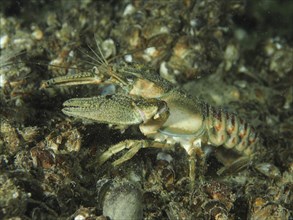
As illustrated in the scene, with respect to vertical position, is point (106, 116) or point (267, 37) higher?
point (106, 116)

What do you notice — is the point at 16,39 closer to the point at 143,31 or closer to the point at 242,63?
the point at 143,31

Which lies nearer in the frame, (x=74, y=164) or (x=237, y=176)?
(x=74, y=164)

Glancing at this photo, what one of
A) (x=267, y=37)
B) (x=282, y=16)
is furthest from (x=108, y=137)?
(x=282, y=16)

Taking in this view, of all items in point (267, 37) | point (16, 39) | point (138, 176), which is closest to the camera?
point (138, 176)

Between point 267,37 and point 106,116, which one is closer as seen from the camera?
point 106,116

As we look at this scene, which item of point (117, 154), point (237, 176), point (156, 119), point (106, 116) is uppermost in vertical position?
point (106, 116)

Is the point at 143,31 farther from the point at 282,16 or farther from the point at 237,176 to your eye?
the point at 282,16

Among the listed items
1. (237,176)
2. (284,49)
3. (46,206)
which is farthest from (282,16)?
(46,206)

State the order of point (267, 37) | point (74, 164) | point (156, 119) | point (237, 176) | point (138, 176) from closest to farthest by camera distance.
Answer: point (74, 164), point (138, 176), point (156, 119), point (237, 176), point (267, 37)

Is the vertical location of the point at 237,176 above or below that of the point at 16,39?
below
